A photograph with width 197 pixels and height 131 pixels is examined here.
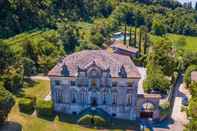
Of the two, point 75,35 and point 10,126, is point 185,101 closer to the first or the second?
point 10,126

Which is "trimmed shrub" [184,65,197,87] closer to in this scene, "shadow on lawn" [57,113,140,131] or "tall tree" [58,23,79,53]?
"shadow on lawn" [57,113,140,131]

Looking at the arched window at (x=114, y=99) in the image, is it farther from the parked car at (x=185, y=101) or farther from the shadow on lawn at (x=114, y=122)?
the parked car at (x=185, y=101)

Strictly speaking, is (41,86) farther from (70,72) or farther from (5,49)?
(70,72)

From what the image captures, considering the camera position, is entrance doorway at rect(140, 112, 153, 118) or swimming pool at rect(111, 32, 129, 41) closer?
entrance doorway at rect(140, 112, 153, 118)

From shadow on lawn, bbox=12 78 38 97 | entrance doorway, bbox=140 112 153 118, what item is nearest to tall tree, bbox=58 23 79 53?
shadow on lawn, bbox=12 78 38 97

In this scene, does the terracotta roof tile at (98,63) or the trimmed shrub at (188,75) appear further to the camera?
the trimmed shrub at (188,75)

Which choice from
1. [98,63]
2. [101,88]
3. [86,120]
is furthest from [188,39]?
[86,120]

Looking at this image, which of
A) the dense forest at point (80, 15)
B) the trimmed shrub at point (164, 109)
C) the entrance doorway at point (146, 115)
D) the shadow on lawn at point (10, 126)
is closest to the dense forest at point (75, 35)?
the dense forest at point (80, 15)
